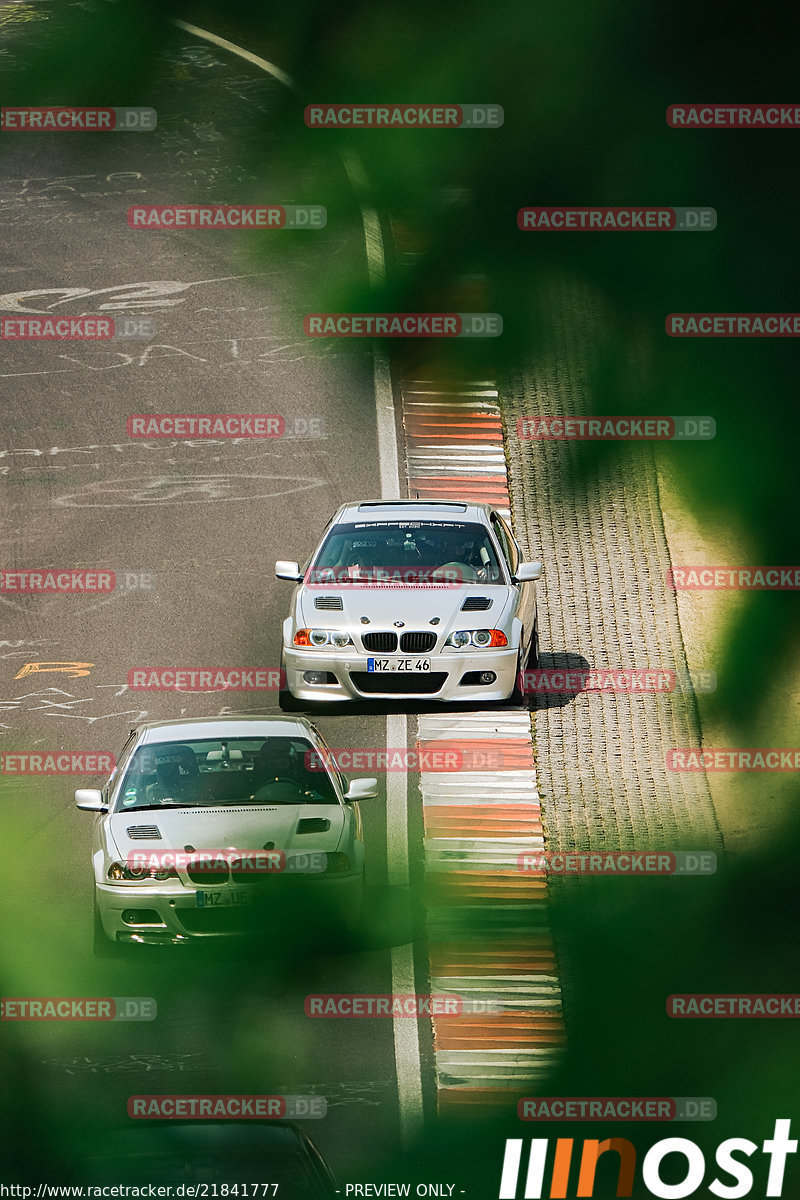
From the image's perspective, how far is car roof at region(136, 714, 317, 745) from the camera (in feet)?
41.6

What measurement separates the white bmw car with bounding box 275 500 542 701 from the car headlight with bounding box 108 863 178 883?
343 cm

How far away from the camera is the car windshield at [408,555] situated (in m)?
15.5

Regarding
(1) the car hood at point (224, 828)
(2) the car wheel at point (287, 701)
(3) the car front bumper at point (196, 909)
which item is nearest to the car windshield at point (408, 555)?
(2) the car wheel at point (287, 701)

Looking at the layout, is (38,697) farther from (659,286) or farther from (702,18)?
(702,18)

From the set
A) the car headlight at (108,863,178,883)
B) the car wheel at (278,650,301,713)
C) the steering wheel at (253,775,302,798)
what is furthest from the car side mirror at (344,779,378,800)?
the car wheel at (278,650,301,713)

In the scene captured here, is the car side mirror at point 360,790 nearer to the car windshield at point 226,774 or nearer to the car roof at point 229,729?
the car windshield at point 226,774

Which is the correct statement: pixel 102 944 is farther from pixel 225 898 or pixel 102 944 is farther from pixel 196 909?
pixel 225 898

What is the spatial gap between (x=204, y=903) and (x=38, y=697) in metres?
6.67

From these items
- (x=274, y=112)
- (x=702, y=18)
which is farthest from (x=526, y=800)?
(x=702, y=18)

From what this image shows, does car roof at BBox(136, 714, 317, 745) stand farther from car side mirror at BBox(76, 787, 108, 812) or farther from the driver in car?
car side mirror at BBox(76, 787, 108, 812)

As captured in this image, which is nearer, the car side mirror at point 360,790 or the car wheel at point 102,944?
the car wheel at point 102,944

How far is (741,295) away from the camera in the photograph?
87.5ft

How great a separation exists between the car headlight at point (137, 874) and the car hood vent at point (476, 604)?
4461 mm

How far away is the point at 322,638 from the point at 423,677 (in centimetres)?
107
